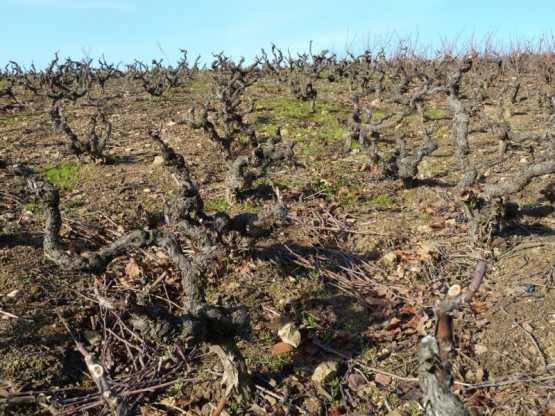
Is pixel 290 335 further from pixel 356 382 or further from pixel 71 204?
pixel 71 204

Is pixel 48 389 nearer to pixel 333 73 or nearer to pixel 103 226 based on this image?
pixel 103 226

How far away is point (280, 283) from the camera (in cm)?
531

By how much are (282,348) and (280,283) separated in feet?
3.52

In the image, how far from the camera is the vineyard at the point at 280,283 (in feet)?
12.0

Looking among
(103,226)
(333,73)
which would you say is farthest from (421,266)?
(333,73)

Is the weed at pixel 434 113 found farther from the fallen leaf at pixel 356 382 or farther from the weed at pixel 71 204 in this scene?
the fallen leaf at pixel 356 382

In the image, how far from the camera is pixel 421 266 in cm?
553

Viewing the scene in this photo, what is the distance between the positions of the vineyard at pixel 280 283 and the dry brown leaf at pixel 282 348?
0.01 m

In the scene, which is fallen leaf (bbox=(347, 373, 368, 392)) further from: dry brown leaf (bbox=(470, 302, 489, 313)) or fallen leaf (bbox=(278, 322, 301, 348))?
dry brown leaf (bbox=(470, 302, 489, 313))

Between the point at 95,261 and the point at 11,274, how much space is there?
1638 mm

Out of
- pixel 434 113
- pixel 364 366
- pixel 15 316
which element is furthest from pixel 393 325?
pixel 434 113

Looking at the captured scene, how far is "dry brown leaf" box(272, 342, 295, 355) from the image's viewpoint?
4.31 meters

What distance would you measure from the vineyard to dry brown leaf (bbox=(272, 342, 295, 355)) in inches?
0.5

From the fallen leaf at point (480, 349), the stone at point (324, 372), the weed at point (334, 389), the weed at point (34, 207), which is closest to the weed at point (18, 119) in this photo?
the weed at point (34, 207)
